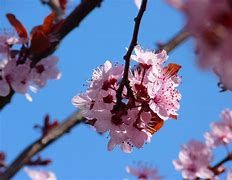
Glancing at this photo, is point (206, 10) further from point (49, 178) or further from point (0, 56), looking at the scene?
point (49, 178)

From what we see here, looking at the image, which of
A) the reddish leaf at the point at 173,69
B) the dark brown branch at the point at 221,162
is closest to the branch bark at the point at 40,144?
the dark brown branch at the point at 221,162

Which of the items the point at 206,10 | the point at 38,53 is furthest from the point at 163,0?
the point at 38,53

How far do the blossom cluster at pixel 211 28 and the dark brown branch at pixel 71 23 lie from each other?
1.12 meters

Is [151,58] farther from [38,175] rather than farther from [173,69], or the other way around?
[38,175]

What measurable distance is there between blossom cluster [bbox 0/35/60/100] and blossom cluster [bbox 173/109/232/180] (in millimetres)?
921

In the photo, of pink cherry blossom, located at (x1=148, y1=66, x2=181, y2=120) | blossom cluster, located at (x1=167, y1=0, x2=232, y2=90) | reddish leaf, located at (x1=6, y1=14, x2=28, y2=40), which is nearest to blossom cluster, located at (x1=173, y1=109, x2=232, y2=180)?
pink cherry blossom, located at (x1=148, y1=66, x2=181, y2=120)

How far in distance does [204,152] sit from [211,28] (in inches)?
75.2

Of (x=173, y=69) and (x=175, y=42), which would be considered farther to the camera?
(x=175, y=42)

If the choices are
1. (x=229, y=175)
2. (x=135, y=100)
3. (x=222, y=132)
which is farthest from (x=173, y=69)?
(x=222, y=132)

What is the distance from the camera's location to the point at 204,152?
229 cm

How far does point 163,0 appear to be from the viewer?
493mm

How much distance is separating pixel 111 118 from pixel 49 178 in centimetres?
120

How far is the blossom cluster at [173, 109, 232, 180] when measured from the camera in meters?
2.01

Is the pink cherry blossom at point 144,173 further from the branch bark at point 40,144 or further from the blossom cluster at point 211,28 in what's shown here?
the blossom cluster at point 211,28
